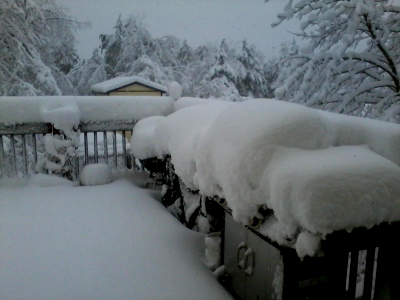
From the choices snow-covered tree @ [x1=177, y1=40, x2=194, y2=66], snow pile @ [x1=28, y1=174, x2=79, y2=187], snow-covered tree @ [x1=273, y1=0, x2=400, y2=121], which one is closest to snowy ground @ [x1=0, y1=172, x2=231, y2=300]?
snow pile @ [x1=28, y1=174, x2=79, y2=187]

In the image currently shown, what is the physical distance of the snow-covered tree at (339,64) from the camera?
4988mm

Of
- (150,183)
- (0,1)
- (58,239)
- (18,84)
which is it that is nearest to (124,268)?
(58,239)

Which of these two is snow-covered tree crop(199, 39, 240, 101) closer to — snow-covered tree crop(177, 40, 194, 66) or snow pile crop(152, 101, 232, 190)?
snow-covered tree crop(177, 40, 194, 66)

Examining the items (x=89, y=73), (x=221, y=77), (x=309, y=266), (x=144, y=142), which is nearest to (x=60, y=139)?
(x=144, y=142)

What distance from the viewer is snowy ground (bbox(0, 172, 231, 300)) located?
1954 mm

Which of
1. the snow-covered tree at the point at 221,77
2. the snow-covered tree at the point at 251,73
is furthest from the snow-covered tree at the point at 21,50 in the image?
the snow-covered tree at the point at 251,73

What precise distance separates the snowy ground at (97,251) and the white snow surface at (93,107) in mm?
1179

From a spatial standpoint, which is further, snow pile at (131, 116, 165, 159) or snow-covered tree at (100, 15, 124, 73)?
snow-covered tree at (100, 15, 124, 73)

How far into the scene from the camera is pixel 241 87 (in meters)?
16.1

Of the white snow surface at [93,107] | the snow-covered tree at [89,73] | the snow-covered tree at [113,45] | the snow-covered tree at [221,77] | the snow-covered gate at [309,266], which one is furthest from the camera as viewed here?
the snow-covered tree at [221,77]

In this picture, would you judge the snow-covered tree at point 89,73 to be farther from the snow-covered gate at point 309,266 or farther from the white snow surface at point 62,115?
the snow-covered gate at point 309,266

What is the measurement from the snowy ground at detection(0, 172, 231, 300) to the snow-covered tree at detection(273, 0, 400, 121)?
3.24 m

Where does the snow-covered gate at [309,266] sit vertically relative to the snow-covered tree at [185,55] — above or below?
below

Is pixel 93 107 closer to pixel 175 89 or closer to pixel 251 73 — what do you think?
pixel 175 89
